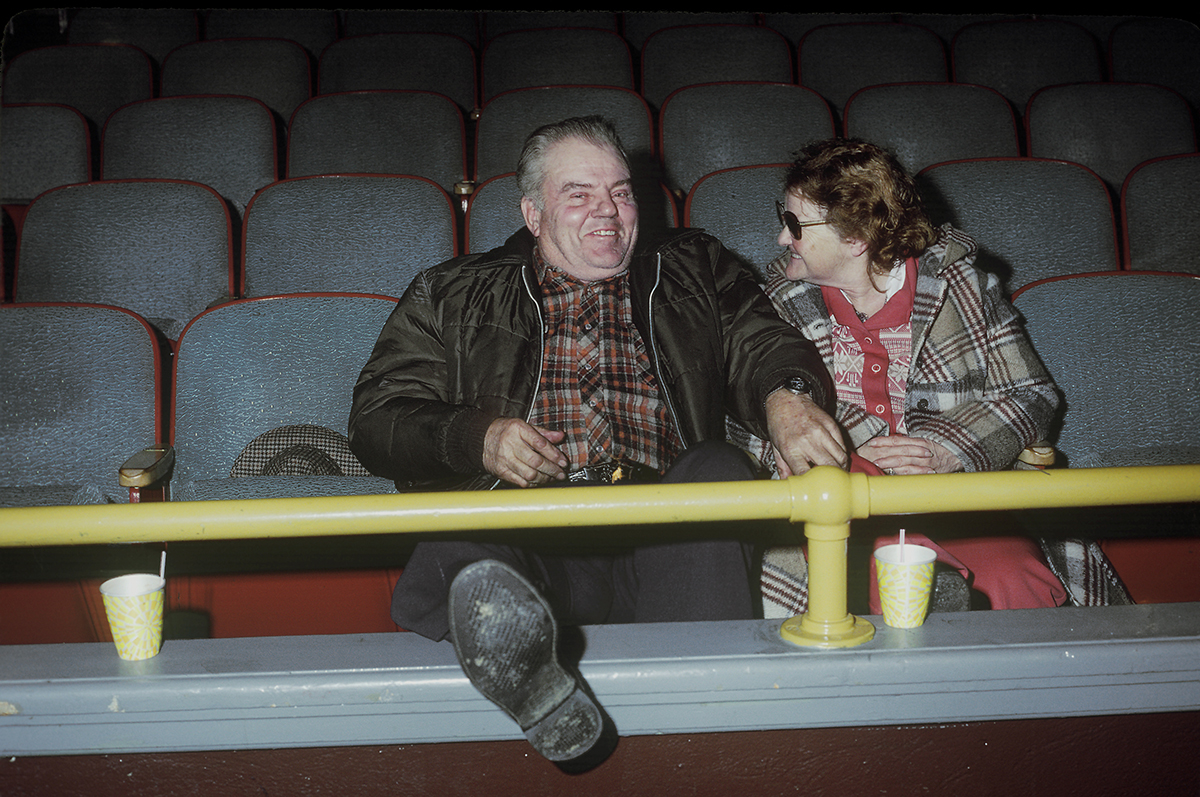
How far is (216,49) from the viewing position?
2316mm

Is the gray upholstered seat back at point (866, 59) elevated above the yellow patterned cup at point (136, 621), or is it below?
above

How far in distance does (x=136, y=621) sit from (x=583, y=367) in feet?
2.00

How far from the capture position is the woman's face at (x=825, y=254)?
1.12m

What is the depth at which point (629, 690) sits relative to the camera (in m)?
0.57

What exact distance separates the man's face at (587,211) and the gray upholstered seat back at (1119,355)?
22.7 inches

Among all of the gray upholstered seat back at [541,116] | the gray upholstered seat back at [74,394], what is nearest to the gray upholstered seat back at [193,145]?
the gray upholstered seat back at [541,116]

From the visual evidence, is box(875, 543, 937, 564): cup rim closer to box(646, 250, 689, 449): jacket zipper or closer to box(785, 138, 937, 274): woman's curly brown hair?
box(646, 250, 689, 449): jacket zipper

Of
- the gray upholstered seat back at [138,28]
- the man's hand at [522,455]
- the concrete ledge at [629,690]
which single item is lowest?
the concrete ledge at [629,690]

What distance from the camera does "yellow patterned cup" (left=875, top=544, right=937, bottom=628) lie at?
1.98 ft

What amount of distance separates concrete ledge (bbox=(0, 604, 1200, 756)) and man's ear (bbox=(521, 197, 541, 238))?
0.72 m

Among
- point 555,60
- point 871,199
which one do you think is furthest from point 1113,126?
point 555,60

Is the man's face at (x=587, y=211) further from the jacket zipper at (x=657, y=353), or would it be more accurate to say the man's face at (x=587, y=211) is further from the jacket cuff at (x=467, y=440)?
the jacket cuff at (x=467, y=440)

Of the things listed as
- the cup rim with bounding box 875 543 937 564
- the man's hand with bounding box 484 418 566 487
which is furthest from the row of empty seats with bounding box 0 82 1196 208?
the cup rim with bounding box 875 543 937 564

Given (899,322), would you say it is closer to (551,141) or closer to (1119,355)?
(1119,355)
